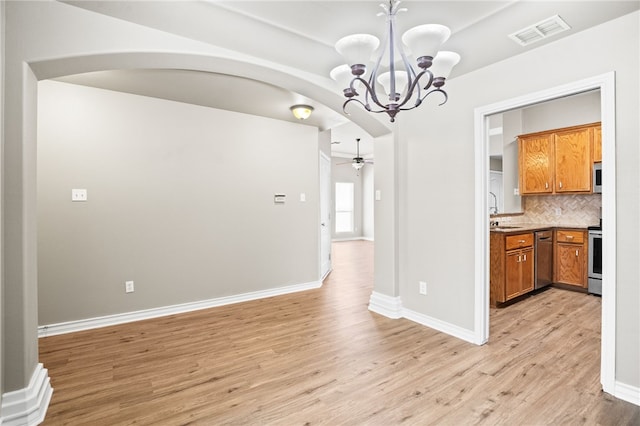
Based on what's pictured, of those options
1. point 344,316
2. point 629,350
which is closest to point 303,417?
point 344,316

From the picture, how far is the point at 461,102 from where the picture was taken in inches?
118

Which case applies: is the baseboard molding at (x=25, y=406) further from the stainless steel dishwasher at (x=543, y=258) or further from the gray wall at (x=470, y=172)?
the stainless steel dishwasher at (x=543, y=258)

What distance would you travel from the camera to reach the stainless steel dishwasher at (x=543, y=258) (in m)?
4.36

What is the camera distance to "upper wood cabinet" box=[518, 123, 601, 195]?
14.7 ft

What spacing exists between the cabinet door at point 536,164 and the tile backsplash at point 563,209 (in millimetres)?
391

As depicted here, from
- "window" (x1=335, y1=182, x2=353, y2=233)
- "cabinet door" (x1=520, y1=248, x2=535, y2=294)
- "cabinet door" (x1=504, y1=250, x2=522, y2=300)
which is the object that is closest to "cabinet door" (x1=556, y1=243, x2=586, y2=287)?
"cabinet door" (x1=520, y1=248, x2=535, y2=294)

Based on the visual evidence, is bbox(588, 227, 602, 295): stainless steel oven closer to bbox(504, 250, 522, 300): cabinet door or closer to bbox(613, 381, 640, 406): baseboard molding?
bbox(504, 250, 522, 300): cabinet door

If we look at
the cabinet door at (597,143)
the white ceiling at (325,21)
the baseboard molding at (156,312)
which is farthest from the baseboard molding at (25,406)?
the cabinet door at (597,143)

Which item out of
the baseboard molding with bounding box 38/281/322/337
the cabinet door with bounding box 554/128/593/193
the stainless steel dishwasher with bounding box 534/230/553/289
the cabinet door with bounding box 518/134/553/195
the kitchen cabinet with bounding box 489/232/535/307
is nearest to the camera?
the baseboard molding with bounding box 38/281/322/337

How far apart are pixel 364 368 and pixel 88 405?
1.89 metres

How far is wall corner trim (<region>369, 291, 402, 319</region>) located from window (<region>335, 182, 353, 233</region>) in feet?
22.3

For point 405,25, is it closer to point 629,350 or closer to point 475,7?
point 475,7

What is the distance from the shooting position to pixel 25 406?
6.08 ft

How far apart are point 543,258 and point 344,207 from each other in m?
6.66
